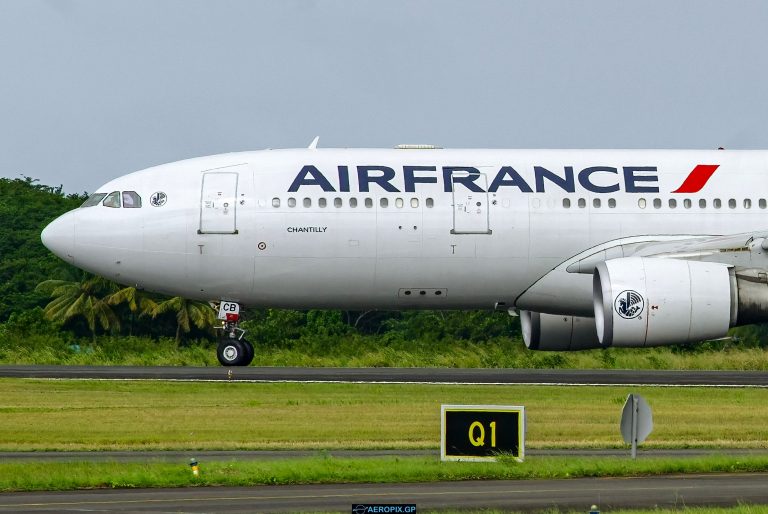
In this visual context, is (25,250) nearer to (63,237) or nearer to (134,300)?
(134,300)

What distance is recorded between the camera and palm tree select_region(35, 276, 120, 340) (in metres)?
62.4

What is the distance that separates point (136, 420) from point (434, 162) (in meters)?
12.1

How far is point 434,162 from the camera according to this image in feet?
114

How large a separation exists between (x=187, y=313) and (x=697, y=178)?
30.2 m

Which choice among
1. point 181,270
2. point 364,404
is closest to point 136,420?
point 364,404

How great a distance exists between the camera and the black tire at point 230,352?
3475 cm

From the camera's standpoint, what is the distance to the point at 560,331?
1438 inches

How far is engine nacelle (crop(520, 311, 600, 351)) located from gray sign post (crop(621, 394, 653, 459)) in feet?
54.4

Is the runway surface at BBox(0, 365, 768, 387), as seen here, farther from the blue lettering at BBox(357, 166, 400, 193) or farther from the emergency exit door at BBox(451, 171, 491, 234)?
the blue lettering at BBox(357, 166, 400, 193)

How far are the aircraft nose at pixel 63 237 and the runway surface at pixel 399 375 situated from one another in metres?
2.84

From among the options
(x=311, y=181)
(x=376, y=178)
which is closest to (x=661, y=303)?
(x=376, y=178)

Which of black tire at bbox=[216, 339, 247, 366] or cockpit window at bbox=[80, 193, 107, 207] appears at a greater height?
cockpit window at bbox=[80, 193, 107, 207]

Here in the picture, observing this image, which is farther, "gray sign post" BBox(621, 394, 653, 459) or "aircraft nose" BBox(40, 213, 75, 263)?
"aircraft nose" BBox(40, 213, 75, 263)

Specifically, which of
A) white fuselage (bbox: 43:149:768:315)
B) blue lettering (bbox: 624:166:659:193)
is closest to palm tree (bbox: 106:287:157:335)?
white fuselage (bbox: 43:149:768:315)
